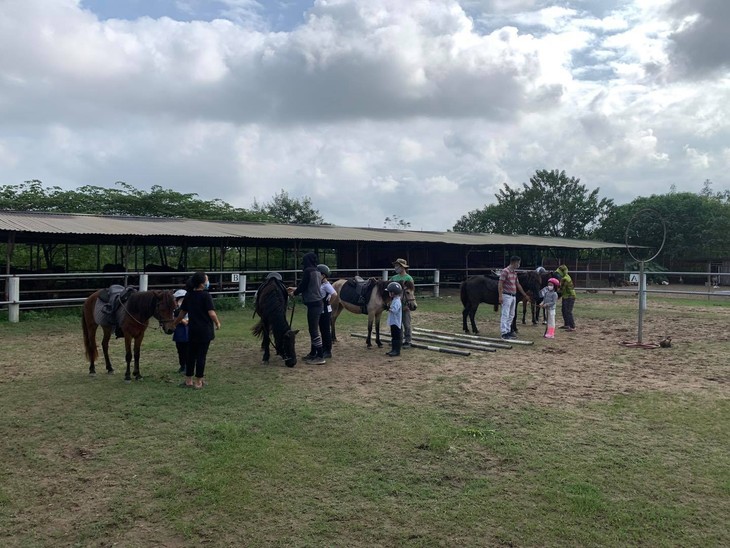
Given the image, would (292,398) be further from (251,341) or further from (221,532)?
(251,341)

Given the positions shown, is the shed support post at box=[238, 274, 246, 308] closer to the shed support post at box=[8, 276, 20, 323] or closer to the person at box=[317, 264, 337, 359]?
the shed support post at box=[8, 276, 20, 323]

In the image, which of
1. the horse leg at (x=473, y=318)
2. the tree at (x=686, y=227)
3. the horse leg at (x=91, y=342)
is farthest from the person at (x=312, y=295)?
the tree at (x=686, y=227)

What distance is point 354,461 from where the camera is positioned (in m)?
4.21

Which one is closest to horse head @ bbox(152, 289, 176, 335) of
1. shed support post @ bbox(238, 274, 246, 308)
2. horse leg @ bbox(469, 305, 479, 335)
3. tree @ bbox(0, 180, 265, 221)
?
horse leg @ bbox(469, 305, 479, 335)

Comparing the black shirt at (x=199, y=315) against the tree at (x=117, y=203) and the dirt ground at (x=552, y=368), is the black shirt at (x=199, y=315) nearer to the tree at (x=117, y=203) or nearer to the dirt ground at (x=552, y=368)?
the dirt ground at (x=552, y=368)

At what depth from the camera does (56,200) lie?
2838 centimetres

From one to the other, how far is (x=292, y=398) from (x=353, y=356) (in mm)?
2742

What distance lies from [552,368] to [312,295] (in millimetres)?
3741

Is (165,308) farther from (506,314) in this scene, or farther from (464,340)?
(506,314)

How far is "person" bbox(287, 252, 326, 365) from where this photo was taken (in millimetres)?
7805

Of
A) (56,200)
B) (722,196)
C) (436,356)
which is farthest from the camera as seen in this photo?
(722,196)

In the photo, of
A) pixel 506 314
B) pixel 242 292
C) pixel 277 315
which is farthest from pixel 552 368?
pixel 242 292

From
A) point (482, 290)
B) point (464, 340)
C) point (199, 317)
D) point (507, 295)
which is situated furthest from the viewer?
point (482, 290)

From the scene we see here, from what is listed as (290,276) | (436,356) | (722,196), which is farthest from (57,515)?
(722,196)
